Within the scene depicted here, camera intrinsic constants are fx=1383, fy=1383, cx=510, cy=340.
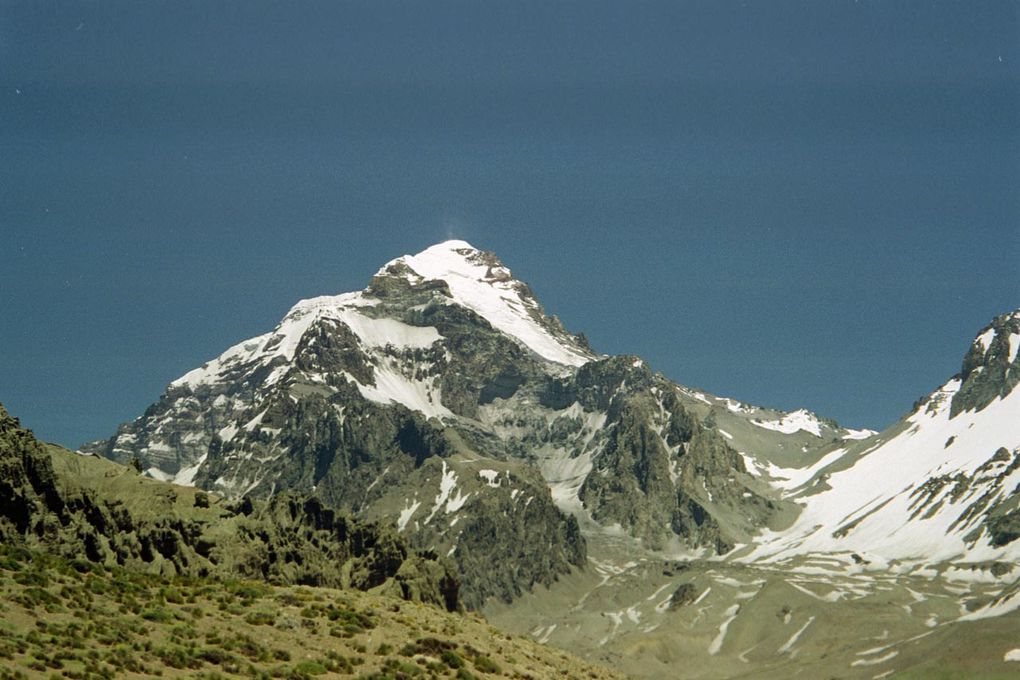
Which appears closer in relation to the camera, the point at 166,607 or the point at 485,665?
the point at 166,607

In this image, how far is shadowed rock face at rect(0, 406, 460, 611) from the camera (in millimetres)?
84125

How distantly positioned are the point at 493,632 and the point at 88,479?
39.3 m

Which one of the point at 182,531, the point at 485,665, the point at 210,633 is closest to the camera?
the point at 210,633

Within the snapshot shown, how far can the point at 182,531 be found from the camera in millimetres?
106312

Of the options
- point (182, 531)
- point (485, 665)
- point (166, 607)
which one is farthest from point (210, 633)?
point (182, 531)

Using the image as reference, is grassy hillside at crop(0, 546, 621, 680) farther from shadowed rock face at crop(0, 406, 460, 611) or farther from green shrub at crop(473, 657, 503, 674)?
shadowed rock face at crop(0, 406, 460, 611)

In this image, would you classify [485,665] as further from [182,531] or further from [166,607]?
[182,531]

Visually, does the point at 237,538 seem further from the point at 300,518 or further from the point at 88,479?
the point at 300,518

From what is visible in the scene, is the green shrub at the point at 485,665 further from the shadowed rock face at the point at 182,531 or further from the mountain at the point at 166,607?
the shadowed rock face at the point at 182,531

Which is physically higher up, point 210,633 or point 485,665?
point 210,633

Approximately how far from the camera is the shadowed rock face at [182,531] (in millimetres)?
84125

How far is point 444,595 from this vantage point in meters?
143

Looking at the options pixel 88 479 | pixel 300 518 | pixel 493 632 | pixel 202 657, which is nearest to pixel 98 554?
pixel 88 479

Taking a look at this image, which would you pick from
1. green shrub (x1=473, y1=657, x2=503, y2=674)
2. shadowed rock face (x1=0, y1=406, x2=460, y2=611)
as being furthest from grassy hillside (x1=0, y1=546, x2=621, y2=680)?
shadowed rock face (x1=0, y1=406, x2=460, y2=611)
